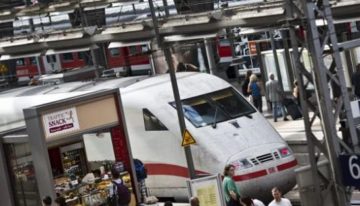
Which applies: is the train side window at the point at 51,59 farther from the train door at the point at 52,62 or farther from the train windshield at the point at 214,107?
the train windshield at the point at 214,107

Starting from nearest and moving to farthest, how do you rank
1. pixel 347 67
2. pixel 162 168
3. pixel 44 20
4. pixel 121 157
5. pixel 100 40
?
pixel 121 157, pixel 162 168, pixel 347 67, pixel 100 40, pixel 44 20

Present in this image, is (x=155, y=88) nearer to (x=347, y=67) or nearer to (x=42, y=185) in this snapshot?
(x=42, y=185)

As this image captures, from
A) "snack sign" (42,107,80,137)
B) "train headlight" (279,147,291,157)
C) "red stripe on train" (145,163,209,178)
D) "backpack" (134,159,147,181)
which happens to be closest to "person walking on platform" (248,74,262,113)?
"red stripe on train" (145,163,209,178)

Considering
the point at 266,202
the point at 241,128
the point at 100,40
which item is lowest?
the point at 266,202

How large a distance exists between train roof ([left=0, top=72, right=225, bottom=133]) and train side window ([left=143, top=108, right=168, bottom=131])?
2.56 feet

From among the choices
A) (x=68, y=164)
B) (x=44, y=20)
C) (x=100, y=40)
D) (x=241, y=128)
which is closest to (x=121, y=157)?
(x=68, y=164)

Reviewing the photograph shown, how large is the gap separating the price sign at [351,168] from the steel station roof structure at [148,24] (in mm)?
4380

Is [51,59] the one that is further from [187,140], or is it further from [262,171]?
[262,171]

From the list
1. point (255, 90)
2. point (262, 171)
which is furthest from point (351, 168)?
point (255, 90)

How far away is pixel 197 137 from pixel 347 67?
27.5 feet

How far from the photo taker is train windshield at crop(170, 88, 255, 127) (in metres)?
20.1

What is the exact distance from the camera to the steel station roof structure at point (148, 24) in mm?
21897

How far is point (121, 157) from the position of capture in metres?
18.9

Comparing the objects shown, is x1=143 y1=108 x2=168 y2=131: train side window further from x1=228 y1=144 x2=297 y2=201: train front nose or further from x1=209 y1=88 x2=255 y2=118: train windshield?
x1=228 y1=144 x2=297 y2=201: train front nose
